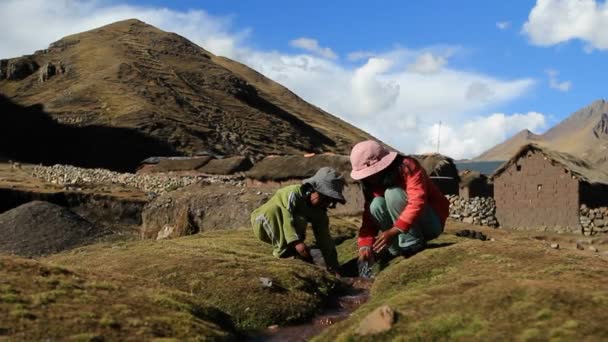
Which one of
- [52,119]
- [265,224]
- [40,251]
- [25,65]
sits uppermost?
[25,65]

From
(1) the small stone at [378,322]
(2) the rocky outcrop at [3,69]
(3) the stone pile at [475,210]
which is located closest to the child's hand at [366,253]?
(1) the small stone at [378,322]

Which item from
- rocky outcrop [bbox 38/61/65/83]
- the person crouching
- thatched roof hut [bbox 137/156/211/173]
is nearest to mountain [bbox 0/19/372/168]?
rocky outcrop [bbox 38/61/65/83]

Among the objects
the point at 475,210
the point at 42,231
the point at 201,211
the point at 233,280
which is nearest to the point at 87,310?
the point at 233,280

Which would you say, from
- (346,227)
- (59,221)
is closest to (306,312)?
(346,227)

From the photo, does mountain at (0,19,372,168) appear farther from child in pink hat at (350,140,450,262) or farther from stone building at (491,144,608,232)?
child in pink hat at (350,140,450,262)

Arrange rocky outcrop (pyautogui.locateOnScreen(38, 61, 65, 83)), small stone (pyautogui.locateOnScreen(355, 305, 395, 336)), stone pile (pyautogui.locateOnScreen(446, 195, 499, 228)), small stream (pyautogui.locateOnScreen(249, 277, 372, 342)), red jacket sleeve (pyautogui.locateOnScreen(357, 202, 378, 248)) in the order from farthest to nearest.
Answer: rocky outcrop (pyautogui.locateOnScreen(38, 61, 65, 83)) → stone pile (pyautogui.locateOnScreen(446, 195, 499, 228)) → red jacket sleeve (pyautogui.locateOnScreen(357, 202, 378, 248)) → small stream (pyautogui.locateOnScreen(249, 277, 372, 342)) → small stone (pyautogui.locateOnScreen(355, 305, 395, 336))

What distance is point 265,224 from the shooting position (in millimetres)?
12680

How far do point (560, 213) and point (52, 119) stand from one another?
82.8 m

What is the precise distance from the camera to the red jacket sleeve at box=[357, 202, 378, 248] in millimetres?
10781

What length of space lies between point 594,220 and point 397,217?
98.7ft

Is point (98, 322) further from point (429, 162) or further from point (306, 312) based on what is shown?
point (429, 162)

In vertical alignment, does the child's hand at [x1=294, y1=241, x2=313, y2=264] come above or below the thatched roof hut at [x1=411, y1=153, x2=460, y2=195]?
below

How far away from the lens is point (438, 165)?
47125 millimetres

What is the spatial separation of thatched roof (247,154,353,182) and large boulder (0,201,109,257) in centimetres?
1533
